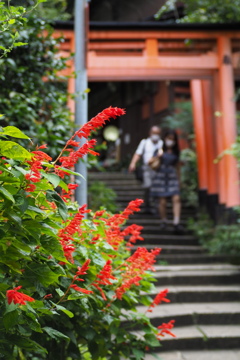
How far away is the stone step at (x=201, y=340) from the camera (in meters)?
5.23

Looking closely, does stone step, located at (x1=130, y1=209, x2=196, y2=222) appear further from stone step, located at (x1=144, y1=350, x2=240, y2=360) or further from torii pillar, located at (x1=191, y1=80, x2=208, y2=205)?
stone step, located at (x1=144, y1=350, x2=240, y2=360)

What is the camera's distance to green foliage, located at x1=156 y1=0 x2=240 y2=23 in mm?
9898

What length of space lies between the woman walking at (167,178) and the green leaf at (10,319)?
7.22 metres

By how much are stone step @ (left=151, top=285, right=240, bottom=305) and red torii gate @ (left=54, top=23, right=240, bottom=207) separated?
2444mm

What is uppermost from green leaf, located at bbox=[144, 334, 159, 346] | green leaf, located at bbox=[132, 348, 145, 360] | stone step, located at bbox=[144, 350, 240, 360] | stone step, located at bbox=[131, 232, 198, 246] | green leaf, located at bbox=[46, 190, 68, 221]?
green leaf, located at bbox=[46, 190, 68, 221]

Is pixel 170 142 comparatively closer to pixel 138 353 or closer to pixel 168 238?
pixel 168 238

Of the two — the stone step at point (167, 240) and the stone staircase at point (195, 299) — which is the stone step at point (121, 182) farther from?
the stone step at point (167, 240)

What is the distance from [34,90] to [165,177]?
14.2 ft

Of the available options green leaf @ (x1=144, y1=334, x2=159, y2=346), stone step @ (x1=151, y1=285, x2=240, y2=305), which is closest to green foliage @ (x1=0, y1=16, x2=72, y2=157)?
green leaf @ (x1=144, y1=334, x2=159, y2=346)

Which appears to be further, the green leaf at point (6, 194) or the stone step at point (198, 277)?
the stone step at point (198, 277)

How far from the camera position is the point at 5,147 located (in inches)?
76.1

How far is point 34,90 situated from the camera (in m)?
5.25

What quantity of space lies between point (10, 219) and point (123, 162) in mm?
16426

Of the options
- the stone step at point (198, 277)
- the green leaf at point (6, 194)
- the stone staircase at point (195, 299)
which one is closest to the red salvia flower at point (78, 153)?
the green leaf at point (6, 194)
